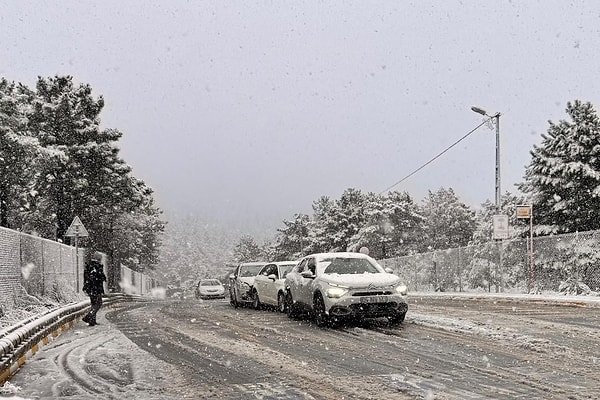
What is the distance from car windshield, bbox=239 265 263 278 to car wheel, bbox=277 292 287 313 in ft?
14.7

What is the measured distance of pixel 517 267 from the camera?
28.0 m

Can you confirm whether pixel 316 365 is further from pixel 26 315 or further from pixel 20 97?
pixel 20 97

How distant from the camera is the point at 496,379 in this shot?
6.93 m

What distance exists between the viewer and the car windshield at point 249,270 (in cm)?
2166

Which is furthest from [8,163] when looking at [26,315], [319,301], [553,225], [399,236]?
[399,236]

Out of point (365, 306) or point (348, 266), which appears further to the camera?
point (348, 266)

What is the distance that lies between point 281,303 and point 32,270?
5849 mm

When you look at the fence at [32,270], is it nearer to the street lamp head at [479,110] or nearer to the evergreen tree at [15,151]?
the evergreen tree at [15,151]

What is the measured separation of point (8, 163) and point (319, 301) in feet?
81.0

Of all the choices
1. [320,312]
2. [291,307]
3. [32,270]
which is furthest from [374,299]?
[32,270]

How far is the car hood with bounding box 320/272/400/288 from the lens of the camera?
40.9 feet

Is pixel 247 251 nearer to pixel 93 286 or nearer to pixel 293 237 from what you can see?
pixel 293 237

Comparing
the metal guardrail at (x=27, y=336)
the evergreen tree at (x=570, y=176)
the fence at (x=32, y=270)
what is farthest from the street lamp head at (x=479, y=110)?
the metal guardrail at (x=27, y=336)

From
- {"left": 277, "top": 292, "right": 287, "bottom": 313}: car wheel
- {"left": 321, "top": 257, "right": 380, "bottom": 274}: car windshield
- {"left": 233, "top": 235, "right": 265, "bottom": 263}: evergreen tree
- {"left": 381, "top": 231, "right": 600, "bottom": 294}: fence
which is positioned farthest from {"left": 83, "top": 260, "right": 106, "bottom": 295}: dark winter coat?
{"left": 233, "top": 235, "right": 265, "bottom": 263}: evergreen tree
